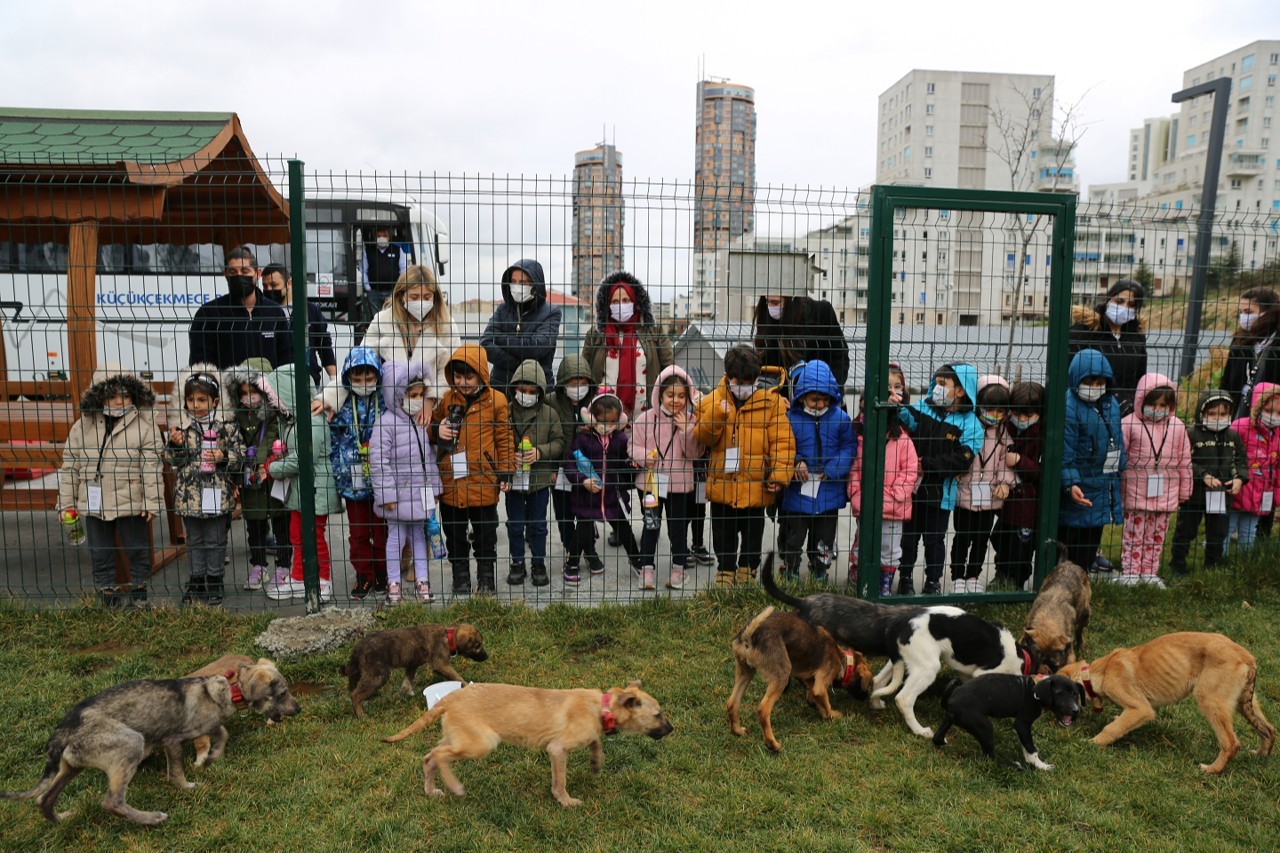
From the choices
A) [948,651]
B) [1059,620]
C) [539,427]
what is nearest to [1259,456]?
[1059,620]

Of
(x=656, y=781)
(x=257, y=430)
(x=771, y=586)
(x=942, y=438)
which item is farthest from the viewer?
(x=257, y=430)

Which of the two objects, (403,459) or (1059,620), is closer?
(1059,620)

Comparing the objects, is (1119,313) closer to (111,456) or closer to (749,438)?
(749,438)

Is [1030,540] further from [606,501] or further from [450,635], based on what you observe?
[450,635]

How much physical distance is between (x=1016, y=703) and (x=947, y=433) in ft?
8.69

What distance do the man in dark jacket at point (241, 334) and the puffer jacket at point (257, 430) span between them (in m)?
0.47

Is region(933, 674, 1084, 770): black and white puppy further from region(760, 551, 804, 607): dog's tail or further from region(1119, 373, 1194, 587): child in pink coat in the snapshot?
region(1119, 373, 1194, 587): child in pink coat

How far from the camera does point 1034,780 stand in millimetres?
3959

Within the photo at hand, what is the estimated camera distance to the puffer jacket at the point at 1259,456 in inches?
275

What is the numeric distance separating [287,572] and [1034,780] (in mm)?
5425

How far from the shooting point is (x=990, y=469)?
639 centimetres

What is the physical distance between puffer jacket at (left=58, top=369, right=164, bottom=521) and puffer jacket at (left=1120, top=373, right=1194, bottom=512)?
7.42 meters

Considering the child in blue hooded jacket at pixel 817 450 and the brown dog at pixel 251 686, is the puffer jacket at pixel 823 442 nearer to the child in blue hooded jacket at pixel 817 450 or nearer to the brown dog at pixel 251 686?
the child in blue hooded jacket at pixel 817 450

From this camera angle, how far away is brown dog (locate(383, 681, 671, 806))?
3.73 meters
